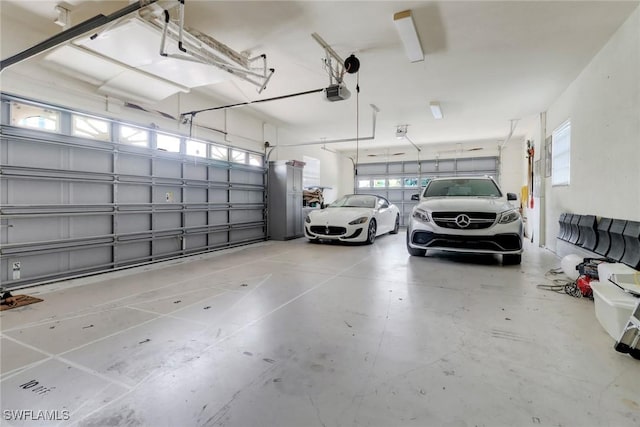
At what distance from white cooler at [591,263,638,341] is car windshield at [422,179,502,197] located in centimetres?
267

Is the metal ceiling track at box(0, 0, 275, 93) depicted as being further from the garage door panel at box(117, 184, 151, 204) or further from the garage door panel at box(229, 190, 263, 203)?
the garage door panel at box(229, 190, 263, 203)

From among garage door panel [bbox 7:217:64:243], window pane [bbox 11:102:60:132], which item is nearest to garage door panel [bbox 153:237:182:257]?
garage door panel [bbox 7:217:64:243]

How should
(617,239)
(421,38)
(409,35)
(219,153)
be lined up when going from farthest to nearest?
(219,153) → (421,38) → (409,35) → (617,239)

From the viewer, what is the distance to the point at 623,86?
2.96m

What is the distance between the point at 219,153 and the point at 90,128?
2455 mm

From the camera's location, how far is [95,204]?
Result: 12.4 ft

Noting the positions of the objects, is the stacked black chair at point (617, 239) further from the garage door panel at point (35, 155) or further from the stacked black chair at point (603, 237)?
the garage door panel at point (35, 155)

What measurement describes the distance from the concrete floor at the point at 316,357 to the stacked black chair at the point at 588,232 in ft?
3.39

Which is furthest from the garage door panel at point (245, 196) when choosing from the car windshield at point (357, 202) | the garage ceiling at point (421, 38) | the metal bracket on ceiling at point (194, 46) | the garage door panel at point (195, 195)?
the metal bracket on ceiling at point (194, 46)

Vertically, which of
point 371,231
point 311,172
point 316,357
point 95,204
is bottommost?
point 316,357

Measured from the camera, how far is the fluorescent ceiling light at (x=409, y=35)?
2.90m

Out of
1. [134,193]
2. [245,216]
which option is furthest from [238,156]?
[134,193]

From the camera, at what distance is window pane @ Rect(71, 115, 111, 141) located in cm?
361

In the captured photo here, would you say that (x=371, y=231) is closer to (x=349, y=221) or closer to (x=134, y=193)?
(x=349, y=221)
